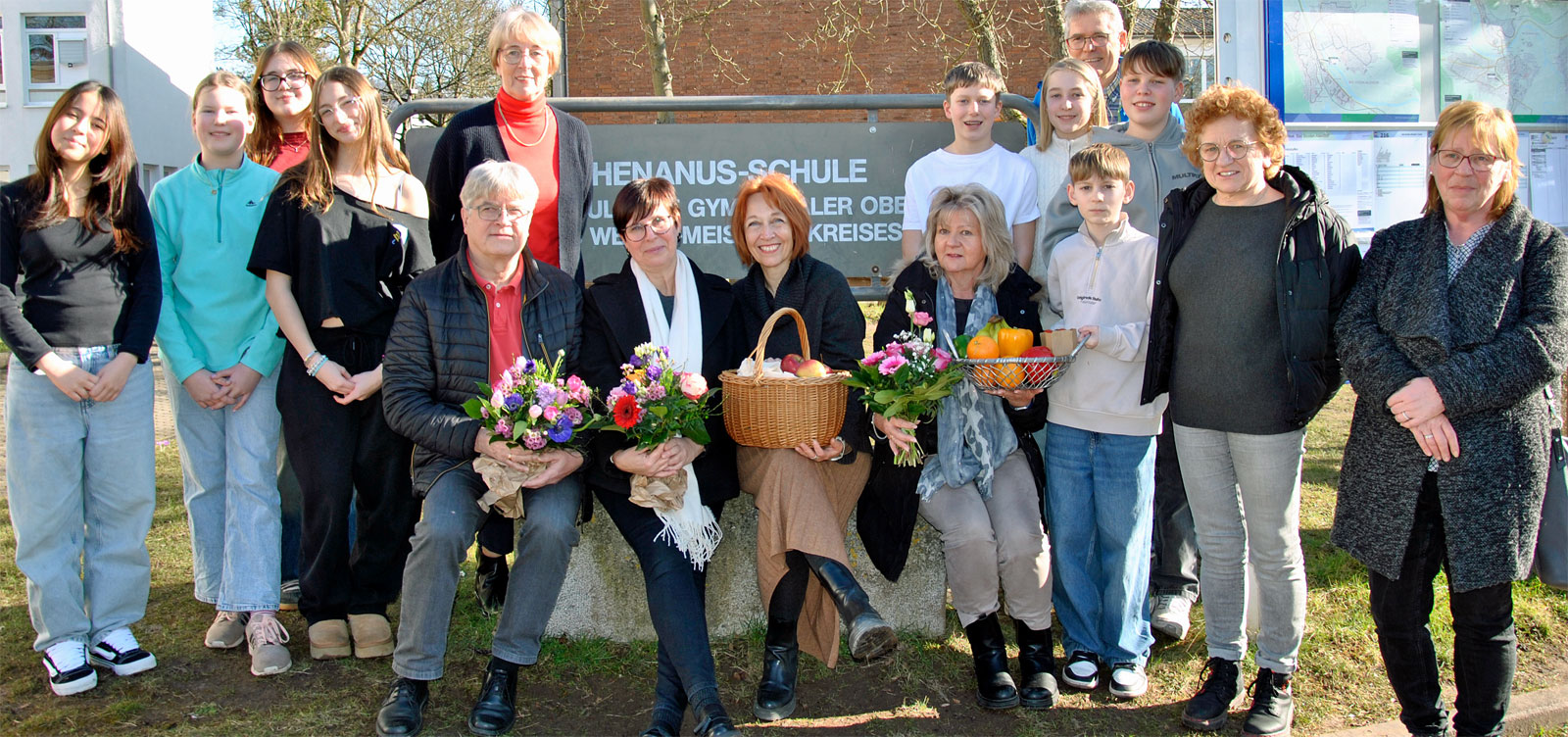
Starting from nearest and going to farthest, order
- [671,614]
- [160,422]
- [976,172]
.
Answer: [671,614], [976,172], [160,422]

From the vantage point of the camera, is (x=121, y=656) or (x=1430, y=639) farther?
(x=121, y=656)

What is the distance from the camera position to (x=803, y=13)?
65.7ft

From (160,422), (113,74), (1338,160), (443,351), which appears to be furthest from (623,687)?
(113,74)

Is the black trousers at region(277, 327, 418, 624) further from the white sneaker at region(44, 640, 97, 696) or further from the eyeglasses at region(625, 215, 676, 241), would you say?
the eyeglasses at region(625, 215, 676, 241)

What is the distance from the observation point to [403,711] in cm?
343

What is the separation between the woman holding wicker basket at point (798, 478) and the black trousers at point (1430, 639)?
1.55 meters

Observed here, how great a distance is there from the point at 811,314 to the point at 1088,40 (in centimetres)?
211

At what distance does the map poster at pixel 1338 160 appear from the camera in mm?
4996

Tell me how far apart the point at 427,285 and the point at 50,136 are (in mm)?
1431

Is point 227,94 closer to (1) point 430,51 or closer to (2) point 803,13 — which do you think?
(2) point 803,13

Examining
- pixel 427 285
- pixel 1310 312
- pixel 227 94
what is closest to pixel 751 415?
pixel 427 285

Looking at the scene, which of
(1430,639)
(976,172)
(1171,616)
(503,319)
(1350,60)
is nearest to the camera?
(1430,639)

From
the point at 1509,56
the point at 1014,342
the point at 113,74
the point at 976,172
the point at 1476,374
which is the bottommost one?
the point at 1476,374

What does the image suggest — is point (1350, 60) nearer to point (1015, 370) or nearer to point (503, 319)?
point (1015, 370)
